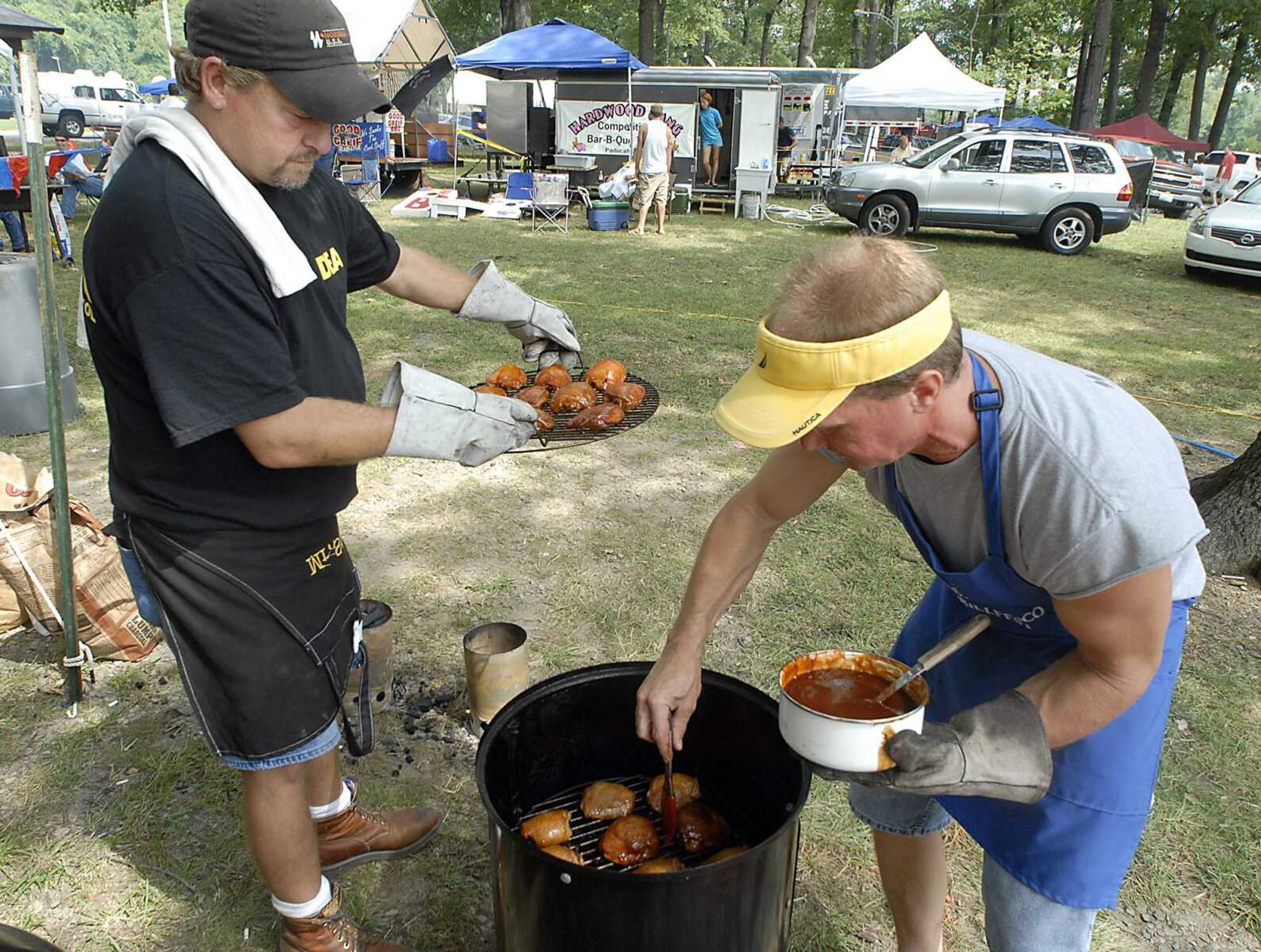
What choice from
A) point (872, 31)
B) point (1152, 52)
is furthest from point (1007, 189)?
point (872, 31)

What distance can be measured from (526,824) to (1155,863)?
1.94 m

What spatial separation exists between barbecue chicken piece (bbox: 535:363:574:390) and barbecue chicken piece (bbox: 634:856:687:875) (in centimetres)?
181

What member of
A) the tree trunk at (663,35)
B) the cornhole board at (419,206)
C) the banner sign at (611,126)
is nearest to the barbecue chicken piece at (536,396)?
the cornhole board at (419,206)

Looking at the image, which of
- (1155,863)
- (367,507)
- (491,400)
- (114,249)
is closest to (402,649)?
(367,507)

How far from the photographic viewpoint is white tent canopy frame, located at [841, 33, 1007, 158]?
20234 mm

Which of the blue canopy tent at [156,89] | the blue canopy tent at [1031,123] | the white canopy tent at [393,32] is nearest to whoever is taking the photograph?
the white canopy tent at [393,32]

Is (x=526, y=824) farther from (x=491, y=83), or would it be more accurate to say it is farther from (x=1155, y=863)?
(x=491, y=83)

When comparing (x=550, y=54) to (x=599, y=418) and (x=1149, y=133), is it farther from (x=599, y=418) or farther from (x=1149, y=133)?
(x=1149, y=133)

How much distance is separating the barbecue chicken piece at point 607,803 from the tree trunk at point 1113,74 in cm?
4170

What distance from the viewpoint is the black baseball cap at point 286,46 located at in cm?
159

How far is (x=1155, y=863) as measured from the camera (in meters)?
2.63

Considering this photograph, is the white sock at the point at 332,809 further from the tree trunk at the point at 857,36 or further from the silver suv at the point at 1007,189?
the tree trunk at the point at 857,36

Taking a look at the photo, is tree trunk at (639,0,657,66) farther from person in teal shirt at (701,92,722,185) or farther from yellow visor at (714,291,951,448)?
yellow visor at (714,291,951,448)

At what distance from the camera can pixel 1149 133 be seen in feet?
95.0
